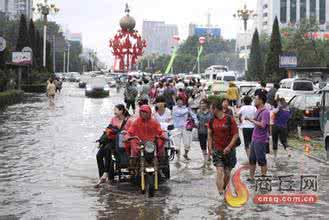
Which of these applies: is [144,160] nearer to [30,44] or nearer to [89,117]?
[89,117]

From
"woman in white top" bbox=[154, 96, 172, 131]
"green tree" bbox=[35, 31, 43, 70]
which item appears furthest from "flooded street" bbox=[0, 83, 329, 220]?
"green tree" bbox=[35, 31, 43, 70]

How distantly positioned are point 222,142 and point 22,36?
170 ft

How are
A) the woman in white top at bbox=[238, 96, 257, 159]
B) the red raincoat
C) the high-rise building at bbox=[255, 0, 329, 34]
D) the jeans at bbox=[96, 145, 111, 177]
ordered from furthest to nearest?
the high-rise building at bbox=[255, 0, 329, 34]
the woman in white top at bbox=[238, 96, 257, 159]
the jeans at bbox=[96, 145, 111, 177]
the red raincoat

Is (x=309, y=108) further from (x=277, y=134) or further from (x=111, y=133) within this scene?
(x=111, y=133)

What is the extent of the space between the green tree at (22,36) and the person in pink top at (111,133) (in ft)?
159

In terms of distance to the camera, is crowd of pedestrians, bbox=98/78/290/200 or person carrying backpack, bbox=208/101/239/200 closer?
person carrying backpack, bbox=208/101/239/200

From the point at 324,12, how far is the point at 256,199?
164580 mm

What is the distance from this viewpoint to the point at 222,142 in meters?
11.2

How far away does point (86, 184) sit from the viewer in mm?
12812

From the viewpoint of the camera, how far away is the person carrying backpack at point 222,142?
11086 mm

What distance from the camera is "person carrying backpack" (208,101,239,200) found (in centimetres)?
1109

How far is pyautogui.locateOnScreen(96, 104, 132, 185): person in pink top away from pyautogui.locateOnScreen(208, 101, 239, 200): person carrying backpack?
1.92 metres

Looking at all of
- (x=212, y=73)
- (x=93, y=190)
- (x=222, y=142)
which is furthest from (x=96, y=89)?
(x=222, y=142)

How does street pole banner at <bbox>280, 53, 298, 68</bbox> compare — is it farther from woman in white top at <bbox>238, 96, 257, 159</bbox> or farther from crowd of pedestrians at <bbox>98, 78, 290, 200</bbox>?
woman in white top at <bbox>238, 96, 257, 159</bbox>
